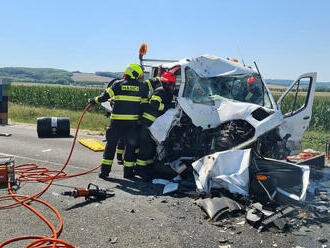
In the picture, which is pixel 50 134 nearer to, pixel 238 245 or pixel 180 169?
pixel 180 169

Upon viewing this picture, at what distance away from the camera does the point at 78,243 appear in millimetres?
3881

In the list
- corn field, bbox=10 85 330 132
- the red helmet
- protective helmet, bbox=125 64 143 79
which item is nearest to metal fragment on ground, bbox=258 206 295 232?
the red helmet

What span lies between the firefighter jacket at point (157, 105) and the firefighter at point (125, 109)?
17cm

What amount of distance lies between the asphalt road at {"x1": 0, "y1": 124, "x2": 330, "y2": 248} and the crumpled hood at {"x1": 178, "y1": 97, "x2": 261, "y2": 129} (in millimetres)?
1392

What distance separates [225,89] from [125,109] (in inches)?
77.2

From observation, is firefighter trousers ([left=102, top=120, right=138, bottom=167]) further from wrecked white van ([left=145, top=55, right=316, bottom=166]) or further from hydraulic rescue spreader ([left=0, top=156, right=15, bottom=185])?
hydraulic rescue spreader ([left=0, top=156, right=15, bottom=185])

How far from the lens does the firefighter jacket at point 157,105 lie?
6500 mm

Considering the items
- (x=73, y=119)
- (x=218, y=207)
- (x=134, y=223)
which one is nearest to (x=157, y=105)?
(x=218, y=207)

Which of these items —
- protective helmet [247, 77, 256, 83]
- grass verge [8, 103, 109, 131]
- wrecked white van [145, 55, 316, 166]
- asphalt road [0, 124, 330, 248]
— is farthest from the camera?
grass verge [8, 103, 109, 131]

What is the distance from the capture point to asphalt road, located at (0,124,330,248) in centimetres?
397

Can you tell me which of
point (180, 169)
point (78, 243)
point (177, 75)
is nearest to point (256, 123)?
point (180, 169)

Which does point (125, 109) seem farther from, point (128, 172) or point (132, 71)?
point (128, 172)

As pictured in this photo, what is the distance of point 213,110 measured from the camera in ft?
20.6

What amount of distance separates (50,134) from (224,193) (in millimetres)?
7614
